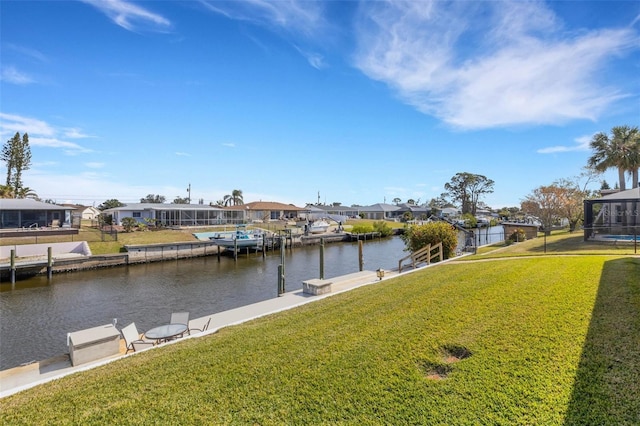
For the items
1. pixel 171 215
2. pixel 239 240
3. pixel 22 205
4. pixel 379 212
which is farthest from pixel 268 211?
pixel 22 205

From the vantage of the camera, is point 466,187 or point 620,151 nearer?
point 620,151

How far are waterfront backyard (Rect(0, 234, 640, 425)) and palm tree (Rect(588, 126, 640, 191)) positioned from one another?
102ft

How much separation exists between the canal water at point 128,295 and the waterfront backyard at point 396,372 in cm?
782

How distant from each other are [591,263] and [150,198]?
9945 cm

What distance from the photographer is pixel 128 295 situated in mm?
18031

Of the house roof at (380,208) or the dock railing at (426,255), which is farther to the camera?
the house roof at (380,208)

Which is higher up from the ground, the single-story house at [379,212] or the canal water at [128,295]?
the single-story house at [379,212]

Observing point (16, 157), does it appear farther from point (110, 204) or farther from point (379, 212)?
point (379, 212)

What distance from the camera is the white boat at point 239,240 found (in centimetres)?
3198

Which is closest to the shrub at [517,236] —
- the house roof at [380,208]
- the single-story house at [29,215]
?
the single-story house at [29,215]

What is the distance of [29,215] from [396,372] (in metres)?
42.9

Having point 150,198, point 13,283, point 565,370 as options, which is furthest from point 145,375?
point 150,198

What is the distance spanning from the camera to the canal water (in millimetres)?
12547

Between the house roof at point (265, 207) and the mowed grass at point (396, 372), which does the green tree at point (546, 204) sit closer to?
the mowed grass at point (396, 372)
